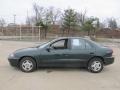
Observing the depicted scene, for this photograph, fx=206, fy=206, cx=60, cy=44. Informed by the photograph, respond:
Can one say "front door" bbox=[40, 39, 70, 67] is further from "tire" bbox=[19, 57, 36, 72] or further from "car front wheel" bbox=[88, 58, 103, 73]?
"car front wheel" bbox=[88, 58, 103, 73]

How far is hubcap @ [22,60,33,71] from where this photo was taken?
7992 mm

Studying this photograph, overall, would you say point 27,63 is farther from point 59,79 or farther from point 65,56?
point 59,79

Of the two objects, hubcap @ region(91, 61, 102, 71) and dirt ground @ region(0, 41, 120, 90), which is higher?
hubcap @ region(91, 61, 102, 71)

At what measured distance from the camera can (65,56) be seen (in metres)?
8.08

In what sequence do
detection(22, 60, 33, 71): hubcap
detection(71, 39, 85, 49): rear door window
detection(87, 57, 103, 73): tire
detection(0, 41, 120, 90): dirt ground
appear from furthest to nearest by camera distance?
detection(71, 39, 85, 49): rear door window
detection(87, 57, 103, 73): tire
detection(22, 60, 33, 71): hubcap
detection(0, 41, 120, 90): dirt ground

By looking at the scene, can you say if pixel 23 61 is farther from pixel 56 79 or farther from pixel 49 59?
pixel 56 79

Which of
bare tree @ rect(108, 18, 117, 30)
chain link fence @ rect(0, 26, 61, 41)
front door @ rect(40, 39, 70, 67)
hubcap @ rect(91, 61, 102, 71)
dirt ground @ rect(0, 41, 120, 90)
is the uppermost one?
bare tree @ rect(108, 18, 117, 30)

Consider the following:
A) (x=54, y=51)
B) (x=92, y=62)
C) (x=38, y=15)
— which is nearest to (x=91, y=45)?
(x=92, y=62)

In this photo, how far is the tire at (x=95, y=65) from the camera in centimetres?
811

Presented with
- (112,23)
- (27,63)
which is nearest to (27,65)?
(27,63)

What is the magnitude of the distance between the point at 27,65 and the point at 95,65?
8.78 feet

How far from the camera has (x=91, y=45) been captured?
8.28 metres

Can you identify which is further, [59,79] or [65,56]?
[65,56]

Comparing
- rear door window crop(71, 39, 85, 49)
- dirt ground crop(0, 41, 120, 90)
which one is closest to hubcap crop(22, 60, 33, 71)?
dirt ground crop(0, 41, 120, 90)
